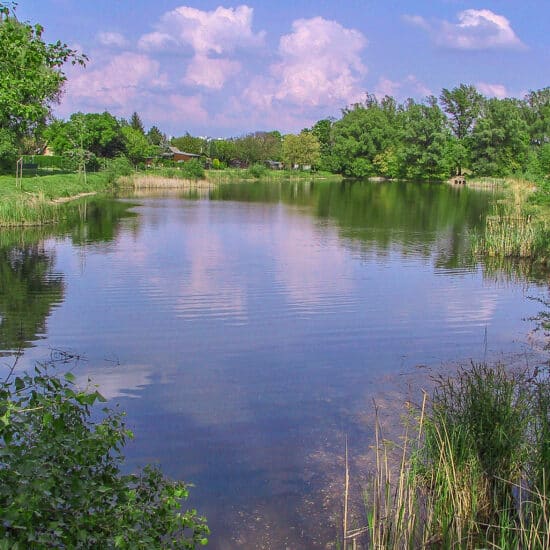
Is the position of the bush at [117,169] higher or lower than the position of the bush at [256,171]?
lower

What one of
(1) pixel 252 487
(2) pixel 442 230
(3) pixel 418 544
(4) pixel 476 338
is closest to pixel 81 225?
(2) pixel 442 230

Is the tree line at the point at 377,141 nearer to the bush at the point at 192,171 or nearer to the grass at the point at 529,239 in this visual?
the bush at the point at 192,171

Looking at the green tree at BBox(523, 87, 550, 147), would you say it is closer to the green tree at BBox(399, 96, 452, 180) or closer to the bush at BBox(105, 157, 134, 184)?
the green tree at BBox(399, 96, 452, 180)

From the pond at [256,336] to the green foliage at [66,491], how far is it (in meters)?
1.77

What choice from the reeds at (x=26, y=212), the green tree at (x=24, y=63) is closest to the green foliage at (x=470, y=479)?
the green tree at (x=24, y=63)

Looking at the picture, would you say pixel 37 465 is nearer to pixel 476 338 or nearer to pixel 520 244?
pixel 476 338

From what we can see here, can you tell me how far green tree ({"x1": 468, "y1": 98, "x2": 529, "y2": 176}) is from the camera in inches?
2905

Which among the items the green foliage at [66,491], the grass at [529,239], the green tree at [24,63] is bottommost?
the green foliage at [66,491]

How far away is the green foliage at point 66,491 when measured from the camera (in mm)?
2936

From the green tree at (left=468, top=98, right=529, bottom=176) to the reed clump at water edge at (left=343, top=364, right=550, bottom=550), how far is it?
7322cm

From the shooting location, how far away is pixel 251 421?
7.41 meters

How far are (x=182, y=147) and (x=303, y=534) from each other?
104m

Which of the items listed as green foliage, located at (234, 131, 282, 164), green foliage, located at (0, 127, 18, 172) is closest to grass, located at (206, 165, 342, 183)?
green foliage, located at (234, 131, 282, 164)

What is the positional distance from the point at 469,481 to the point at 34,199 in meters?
24.8
